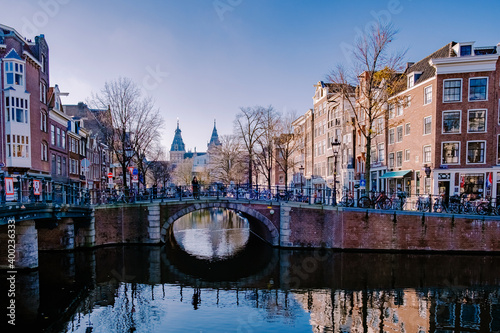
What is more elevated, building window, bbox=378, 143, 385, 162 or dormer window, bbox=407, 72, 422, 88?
dormer window, bbox=407, 72, 422, 88

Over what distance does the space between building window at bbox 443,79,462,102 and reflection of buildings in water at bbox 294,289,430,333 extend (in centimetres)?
1900

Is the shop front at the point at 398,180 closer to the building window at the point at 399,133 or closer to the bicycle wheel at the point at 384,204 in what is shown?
the building window at the point at 399,133

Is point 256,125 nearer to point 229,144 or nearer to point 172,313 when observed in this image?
point 229,144

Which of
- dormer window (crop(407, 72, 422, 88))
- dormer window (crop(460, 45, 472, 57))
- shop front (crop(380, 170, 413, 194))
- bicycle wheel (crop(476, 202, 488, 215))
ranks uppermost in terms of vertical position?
dormer window (crop(460, 45, 472, 57))

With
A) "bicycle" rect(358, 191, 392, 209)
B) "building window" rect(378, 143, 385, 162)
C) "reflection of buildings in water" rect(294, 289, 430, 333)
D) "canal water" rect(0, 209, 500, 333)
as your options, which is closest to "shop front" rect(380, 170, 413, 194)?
"building window" rect(378, 143, 385, 162)

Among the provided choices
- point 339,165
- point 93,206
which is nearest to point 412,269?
point 93,206

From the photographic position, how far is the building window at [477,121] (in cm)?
2847

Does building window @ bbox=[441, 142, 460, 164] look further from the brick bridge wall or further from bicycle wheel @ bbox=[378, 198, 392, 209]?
bicycle wheel @ bbox=[378, 198, 392, 209]

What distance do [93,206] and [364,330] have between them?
63.7 feet

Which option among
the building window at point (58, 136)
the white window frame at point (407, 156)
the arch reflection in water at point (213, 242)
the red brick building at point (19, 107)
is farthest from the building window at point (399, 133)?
the building window at point (58, 136)

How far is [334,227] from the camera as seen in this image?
963 inches

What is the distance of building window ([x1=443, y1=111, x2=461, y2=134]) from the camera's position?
2894cm

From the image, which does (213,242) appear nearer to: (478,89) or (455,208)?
(455,208)

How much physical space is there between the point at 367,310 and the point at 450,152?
66.6 ft
